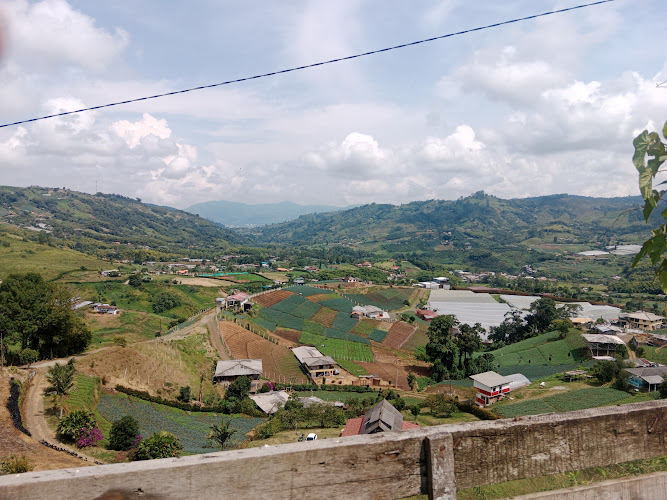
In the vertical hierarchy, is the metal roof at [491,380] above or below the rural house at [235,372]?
below

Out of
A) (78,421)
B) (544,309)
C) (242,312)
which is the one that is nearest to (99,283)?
(242,312)

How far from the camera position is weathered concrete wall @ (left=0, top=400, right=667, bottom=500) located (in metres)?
2.40

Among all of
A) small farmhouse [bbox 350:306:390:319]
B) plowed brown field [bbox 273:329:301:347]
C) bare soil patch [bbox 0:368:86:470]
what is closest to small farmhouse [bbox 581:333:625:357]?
small farmhouse [bbox 350:306:390:319]

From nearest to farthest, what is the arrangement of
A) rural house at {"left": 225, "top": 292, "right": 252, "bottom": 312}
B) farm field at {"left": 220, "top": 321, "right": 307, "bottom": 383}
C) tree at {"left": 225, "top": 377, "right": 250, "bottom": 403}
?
tree at {"left": 225, "top": 377, "right": 250, "bottom": 403}
farm field at {"left": 220, "top": 321, "right": 307, "bottom": 383}
rural house at {"left": 225, "top": 292, "right": 252, "bottom": 312}

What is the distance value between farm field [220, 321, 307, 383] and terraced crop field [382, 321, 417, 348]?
15900 millimetres

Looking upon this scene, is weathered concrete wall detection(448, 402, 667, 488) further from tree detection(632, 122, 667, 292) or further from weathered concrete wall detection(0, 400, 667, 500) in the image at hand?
tree detection(632, 122, 667, 292)

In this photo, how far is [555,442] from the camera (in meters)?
3.08

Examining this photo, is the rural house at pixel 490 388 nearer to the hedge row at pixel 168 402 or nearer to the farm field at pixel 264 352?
the farm field at pixel 264 352

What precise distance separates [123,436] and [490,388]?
1049 inches

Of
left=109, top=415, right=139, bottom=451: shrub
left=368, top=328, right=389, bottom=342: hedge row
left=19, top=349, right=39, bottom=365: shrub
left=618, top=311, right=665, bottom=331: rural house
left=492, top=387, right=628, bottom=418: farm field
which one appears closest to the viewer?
left=109, top=415, right=139, bottom=451: shrub

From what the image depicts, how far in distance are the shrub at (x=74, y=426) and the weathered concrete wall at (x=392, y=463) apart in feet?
61.4

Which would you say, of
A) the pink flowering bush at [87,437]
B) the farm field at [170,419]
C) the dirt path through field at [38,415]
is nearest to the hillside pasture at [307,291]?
the farm field at [170,419]

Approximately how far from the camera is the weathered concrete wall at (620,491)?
2.92m

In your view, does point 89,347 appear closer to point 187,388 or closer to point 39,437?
point 187,388
